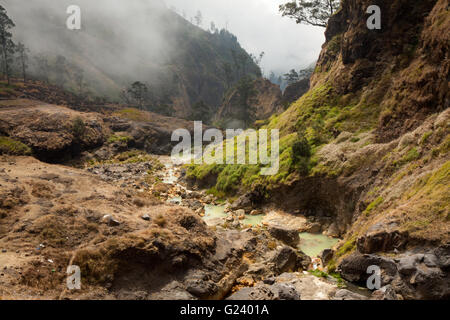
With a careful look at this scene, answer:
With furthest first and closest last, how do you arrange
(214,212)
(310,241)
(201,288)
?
(214,212) → (310,241) → (201,288)

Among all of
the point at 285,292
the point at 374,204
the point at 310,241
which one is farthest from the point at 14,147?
the point at 374,204

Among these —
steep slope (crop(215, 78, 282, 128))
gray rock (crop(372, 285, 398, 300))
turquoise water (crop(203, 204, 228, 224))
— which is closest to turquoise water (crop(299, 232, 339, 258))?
gray rock (crop(372, 285, 398, 300))

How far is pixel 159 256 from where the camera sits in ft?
30.1

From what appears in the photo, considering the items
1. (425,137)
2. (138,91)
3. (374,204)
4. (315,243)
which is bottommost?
(315,243)

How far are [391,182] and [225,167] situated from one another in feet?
65.8

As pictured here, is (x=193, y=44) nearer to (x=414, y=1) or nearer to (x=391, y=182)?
(x=414, y=1)

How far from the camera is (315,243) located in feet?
58.0

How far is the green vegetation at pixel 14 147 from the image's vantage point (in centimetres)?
3665

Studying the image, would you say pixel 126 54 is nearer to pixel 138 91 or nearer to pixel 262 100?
pixel 138 91

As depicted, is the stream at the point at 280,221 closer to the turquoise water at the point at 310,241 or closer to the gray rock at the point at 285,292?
the turquoise water at the point at 310,241

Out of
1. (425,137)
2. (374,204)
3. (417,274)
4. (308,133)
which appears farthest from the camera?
(308,133)

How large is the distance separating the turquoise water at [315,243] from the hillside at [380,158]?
839 mm

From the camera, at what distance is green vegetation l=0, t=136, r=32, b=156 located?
36.7 m

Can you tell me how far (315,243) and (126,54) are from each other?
171m
